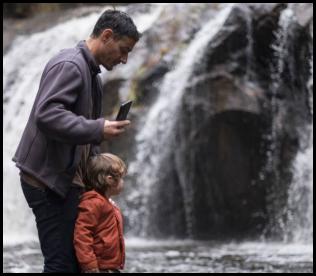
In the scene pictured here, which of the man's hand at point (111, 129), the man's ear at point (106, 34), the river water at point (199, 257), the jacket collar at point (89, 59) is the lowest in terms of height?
the river water at point (199, 257)

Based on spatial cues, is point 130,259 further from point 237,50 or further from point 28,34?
point 28,34

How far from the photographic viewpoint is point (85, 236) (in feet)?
9.49

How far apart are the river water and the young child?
357 centimetres

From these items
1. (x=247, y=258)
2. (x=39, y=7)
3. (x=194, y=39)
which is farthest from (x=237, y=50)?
(x=39, y=7)

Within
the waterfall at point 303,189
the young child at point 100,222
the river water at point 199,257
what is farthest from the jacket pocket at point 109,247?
the waterfall at point 303,189

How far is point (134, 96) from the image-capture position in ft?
32.4

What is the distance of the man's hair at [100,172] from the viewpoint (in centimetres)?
303

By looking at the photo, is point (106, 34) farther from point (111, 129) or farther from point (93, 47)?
point (111, 129)

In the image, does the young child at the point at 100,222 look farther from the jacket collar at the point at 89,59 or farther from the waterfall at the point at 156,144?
the waterfall at the point at 156,144

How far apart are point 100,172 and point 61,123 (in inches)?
14.7

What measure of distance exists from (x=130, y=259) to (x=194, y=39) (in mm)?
4034

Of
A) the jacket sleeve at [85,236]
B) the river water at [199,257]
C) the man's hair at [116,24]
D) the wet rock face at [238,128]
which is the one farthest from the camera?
the wet rock face at [238,128]

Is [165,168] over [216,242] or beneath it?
over

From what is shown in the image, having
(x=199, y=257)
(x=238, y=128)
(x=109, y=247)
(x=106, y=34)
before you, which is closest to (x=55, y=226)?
(x=109, y=247)
